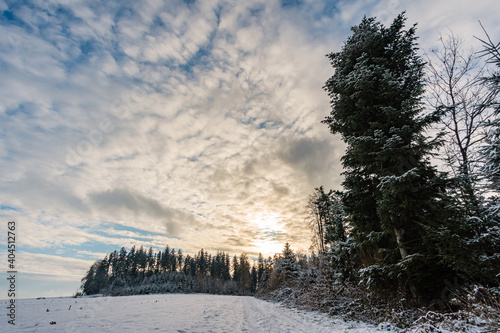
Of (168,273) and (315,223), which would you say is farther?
(168,273)

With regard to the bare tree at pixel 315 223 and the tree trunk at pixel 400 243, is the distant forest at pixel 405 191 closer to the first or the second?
the tree trunk at pixel 400 243

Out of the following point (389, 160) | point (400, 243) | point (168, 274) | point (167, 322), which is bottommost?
point (168, 274)

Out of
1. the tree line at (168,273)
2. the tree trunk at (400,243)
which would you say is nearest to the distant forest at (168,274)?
Result: the tree line at (168,273)

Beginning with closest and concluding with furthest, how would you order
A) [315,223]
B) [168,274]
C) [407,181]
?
[407,181] < [315,223] < [168,274]

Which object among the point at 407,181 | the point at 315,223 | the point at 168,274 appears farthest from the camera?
the point at 168,274

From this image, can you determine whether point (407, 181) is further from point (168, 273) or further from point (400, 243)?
point (168, 273)

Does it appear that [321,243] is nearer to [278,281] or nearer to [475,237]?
[278,281]

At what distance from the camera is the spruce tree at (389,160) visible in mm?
6629

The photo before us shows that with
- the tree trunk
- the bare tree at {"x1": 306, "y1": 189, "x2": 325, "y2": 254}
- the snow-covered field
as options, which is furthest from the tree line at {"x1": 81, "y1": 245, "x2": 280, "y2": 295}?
the tree trunk

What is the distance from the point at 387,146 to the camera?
7.23 m

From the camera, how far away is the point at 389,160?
7.86 m

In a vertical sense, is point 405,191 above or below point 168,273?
above

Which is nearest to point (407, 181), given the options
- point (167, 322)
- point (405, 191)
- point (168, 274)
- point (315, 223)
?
point (405, 191)

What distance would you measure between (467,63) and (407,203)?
713 centimetres
